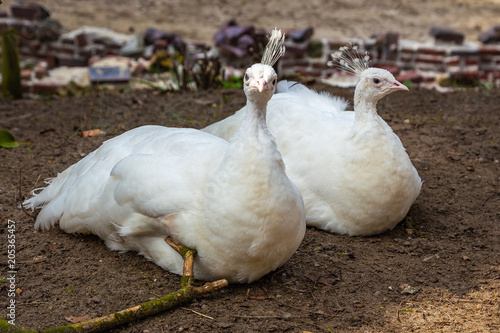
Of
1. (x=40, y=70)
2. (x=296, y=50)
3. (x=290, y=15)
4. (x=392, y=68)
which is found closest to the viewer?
(x=40, y=70)

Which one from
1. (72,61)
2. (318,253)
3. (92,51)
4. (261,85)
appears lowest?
(318,253)

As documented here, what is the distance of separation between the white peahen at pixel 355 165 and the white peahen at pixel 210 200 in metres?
0.73

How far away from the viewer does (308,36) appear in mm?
7816

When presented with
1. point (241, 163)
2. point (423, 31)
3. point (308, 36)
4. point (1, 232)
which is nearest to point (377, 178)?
point (241, 163)

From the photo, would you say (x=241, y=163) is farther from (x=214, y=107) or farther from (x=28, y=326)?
(x=214, y=107)

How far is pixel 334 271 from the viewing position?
10.2ft

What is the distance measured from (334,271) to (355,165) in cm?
68

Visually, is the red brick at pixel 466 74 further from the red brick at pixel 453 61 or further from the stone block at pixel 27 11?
the stone block at pixel 27 11

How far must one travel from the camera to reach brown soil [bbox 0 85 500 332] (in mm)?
2641

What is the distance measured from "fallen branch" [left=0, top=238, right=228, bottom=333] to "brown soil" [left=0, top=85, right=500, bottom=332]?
1.9 inches

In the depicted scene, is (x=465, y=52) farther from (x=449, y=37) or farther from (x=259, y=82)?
(x=259, y=82)

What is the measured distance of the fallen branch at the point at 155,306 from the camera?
2.38 metres

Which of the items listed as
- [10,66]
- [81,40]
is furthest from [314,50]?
[10,66]

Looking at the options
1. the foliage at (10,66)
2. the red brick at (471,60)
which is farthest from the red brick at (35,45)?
the red brick at (471,60)
